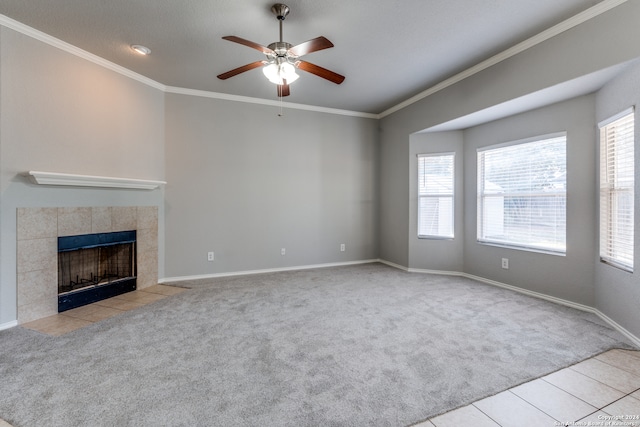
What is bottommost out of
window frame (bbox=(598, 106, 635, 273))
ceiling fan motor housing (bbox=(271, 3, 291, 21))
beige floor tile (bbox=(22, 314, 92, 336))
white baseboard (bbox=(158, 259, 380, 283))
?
beige floor tile (bbox=(22, 314, 92, 336))

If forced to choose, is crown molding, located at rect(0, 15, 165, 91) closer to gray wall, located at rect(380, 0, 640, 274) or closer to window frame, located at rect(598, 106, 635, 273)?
gray wall, located at rect(380, 0, 640, 274)

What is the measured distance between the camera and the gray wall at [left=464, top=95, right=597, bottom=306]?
10.2 ft

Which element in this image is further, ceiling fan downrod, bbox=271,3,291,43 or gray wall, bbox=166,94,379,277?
gray wall, bbox=166,94,379,277

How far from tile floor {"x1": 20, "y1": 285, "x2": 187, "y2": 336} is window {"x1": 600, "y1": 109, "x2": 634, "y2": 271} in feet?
16.2

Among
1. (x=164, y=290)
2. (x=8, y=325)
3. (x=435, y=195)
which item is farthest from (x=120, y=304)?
(x=435, y=195)

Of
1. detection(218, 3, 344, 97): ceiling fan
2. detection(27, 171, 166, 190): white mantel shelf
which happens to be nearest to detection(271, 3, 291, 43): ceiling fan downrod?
detection(218, 3, 344, 97): ceiling fan

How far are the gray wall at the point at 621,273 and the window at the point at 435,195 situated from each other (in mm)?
1886

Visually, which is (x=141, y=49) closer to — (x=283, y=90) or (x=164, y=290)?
(x=283, y=90)

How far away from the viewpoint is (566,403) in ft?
5.54

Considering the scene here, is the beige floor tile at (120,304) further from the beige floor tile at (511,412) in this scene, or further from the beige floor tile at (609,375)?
the beige floor tile at (609,375)

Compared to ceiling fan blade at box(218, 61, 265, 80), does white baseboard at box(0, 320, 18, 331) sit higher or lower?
lower

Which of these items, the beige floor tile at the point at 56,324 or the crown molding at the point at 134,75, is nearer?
the beige floor tile at the point at 56,324

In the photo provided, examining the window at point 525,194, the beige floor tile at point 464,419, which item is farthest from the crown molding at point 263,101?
the beige floor tile at point 464,419

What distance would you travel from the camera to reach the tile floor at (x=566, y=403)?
1.55 m
